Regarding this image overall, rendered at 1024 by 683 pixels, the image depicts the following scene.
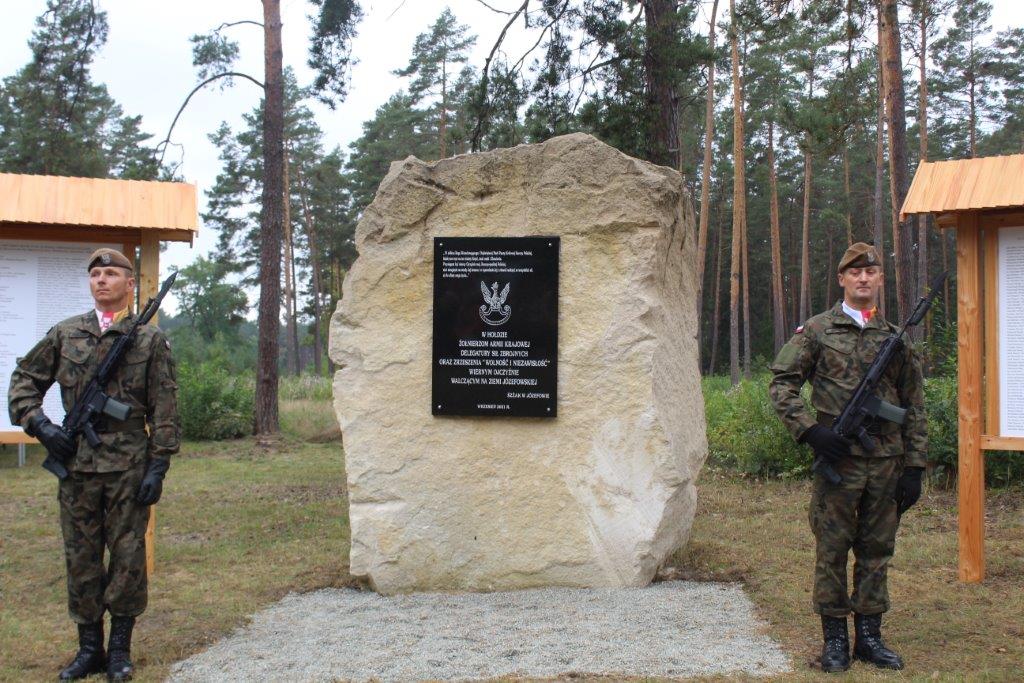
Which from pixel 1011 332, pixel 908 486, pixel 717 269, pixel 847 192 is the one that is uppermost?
pixel 847 192

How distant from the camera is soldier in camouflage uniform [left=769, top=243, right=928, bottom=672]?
14.9ft

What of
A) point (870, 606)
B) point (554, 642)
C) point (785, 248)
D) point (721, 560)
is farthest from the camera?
point (785, 248)

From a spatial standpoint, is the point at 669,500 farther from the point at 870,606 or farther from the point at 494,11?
the point at 494,11

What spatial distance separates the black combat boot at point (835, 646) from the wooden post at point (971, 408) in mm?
2020

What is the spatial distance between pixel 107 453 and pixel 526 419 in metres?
2.63

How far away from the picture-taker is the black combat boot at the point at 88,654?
460 cm

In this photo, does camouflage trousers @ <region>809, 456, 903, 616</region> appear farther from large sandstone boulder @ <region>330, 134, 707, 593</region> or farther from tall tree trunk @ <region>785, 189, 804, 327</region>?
tall tree trunk @ <region>785, 189, 804, 327</region>

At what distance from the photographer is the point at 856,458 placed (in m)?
4.56

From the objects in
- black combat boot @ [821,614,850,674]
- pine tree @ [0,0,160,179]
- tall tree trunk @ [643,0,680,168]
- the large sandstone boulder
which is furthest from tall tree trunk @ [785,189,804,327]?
black combat boot @ [821,614,850,674]

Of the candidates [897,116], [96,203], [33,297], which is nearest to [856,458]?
[96,203]

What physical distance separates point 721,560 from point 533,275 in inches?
102

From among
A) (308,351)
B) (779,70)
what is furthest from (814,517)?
(308,351)

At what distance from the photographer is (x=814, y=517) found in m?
4.69

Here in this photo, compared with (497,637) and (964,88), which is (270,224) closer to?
(497,637)
